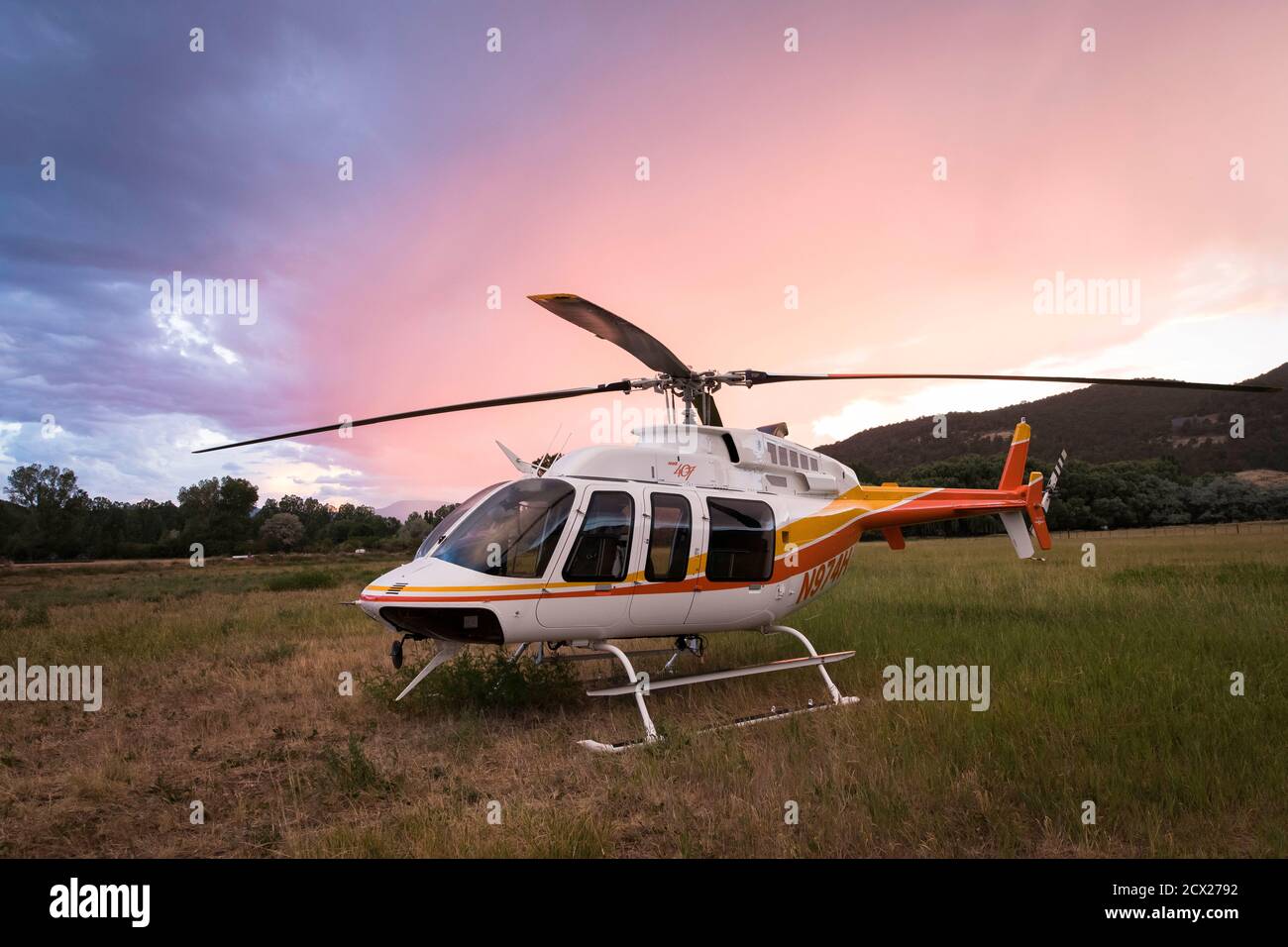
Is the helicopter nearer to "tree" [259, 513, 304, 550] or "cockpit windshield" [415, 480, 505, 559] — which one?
"cockpit windshield" [415, 480, 505, 559]

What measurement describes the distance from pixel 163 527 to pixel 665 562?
7852 cm

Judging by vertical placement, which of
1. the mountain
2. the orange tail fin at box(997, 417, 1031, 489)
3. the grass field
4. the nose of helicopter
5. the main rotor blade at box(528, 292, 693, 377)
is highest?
the mountain

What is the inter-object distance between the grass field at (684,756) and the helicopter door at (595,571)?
1.27m

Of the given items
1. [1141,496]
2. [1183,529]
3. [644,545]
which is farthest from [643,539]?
[1141,496]

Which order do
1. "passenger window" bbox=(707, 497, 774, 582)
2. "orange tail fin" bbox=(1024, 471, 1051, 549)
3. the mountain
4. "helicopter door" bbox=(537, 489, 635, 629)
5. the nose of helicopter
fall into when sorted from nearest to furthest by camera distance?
the nose of helicopter
"helicopter door" bbox=(537, 489, 635, 629)
"passenger window" bbox=(707, 497, 774, 582)
"orange tail fin" bbox=(1024, 471, 1051, 549)
the mountain

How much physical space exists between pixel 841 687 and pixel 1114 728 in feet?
11.4

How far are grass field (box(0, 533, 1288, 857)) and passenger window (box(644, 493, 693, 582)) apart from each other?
1678mm

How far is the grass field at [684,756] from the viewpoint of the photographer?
482 centimetres

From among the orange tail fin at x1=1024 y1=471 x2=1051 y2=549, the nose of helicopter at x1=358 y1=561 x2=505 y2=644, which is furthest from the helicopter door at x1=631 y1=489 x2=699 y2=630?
the orange tail fin at x1=1024 y1=471 x2=1051 y2=549

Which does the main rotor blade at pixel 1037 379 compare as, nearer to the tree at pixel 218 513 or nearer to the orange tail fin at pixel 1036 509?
the orange tail fin at pixel 1036 509

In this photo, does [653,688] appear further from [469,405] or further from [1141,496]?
[1141,496]

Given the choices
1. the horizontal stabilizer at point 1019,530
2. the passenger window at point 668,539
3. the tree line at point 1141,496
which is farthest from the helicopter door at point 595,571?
the tree line at point 1141,496

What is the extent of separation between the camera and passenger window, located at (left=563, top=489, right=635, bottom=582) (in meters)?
7.53
